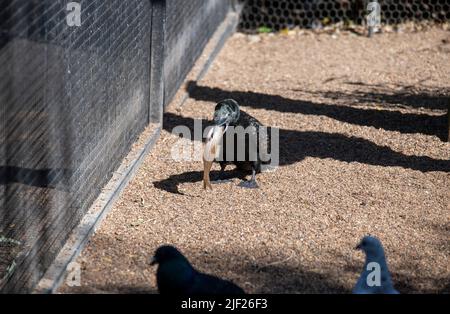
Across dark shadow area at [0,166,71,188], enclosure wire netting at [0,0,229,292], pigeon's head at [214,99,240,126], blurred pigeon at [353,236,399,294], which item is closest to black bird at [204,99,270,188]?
pigeon's head at [214,99,240,126]

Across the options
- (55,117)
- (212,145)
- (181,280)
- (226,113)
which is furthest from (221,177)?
(181,280)

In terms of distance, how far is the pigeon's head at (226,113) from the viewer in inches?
255

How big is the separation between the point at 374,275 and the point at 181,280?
3.46 feet

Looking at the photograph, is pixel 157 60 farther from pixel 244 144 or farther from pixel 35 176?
pixel 35 176

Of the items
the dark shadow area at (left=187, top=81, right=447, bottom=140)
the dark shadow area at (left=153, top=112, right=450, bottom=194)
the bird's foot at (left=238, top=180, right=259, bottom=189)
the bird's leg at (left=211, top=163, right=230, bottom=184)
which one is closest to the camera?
the bird's foot at (left=238, top=180, right=259, bottom=189)

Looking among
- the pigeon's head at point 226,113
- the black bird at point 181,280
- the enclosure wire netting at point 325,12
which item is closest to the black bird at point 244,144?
the pigeon's head at point 226,113

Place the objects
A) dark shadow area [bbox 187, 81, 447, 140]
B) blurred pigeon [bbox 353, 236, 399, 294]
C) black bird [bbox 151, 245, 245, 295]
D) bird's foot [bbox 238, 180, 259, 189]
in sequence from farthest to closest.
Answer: dark shadow area [bbox 187, 81, 447, 140] → bird's foot [bbox 238, 180, 259, 189] → blurred pigeon [bbox 353, 236, 399, 294] → black bird [bbox 151, 245, 245, 295]

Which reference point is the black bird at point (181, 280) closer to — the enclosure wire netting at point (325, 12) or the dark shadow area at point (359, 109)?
the dark shadow area at point (359, 109)

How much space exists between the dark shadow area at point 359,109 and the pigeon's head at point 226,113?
1.95m

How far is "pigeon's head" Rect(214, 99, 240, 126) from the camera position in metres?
6.49

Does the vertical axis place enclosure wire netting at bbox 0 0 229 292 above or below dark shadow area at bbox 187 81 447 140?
above

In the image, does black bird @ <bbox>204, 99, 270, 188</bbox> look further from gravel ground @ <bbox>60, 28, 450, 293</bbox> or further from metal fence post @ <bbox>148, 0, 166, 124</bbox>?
metal fence post @ <bbox>148, 0, 166, 124</bbox>

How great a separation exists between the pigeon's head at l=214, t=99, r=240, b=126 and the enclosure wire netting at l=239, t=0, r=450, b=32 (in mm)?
5028

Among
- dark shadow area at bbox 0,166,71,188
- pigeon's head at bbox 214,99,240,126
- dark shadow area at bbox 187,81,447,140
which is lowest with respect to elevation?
dark shadow area at bbox 187,81,447,140
